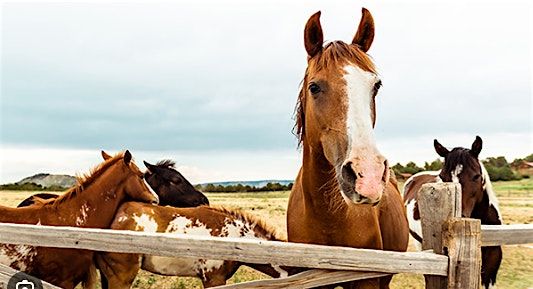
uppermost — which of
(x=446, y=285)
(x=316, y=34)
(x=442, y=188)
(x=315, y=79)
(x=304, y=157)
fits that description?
(x=316, y=34)

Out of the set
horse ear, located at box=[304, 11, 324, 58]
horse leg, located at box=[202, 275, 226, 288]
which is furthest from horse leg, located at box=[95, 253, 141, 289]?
horse ear, located at box=[304, 11, 324, 58]

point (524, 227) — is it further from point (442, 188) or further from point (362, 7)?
point (362, 7)

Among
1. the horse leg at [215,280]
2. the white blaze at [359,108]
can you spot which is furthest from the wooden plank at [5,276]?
the horse leg at [215,280]

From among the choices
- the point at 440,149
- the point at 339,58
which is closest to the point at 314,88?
the point at 339,58

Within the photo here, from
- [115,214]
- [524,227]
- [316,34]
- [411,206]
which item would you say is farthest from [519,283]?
[316,34]

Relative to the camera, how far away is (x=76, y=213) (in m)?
5.25

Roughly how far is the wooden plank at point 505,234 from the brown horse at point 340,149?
0.68 meters

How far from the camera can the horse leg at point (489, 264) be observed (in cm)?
595

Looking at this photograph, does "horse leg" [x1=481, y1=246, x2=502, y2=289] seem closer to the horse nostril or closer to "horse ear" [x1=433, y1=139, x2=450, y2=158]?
"horse ear" [x1=433, y1=139, x2=450, y2=158]

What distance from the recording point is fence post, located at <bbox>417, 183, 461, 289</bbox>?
3.12 metres

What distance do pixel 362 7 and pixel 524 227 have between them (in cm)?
187

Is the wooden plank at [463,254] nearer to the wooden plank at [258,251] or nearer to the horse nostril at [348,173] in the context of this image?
the wooden plank at [258,251]

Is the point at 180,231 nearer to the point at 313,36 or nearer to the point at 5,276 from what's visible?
the point at 5,276

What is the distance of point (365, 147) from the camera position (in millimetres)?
2582
